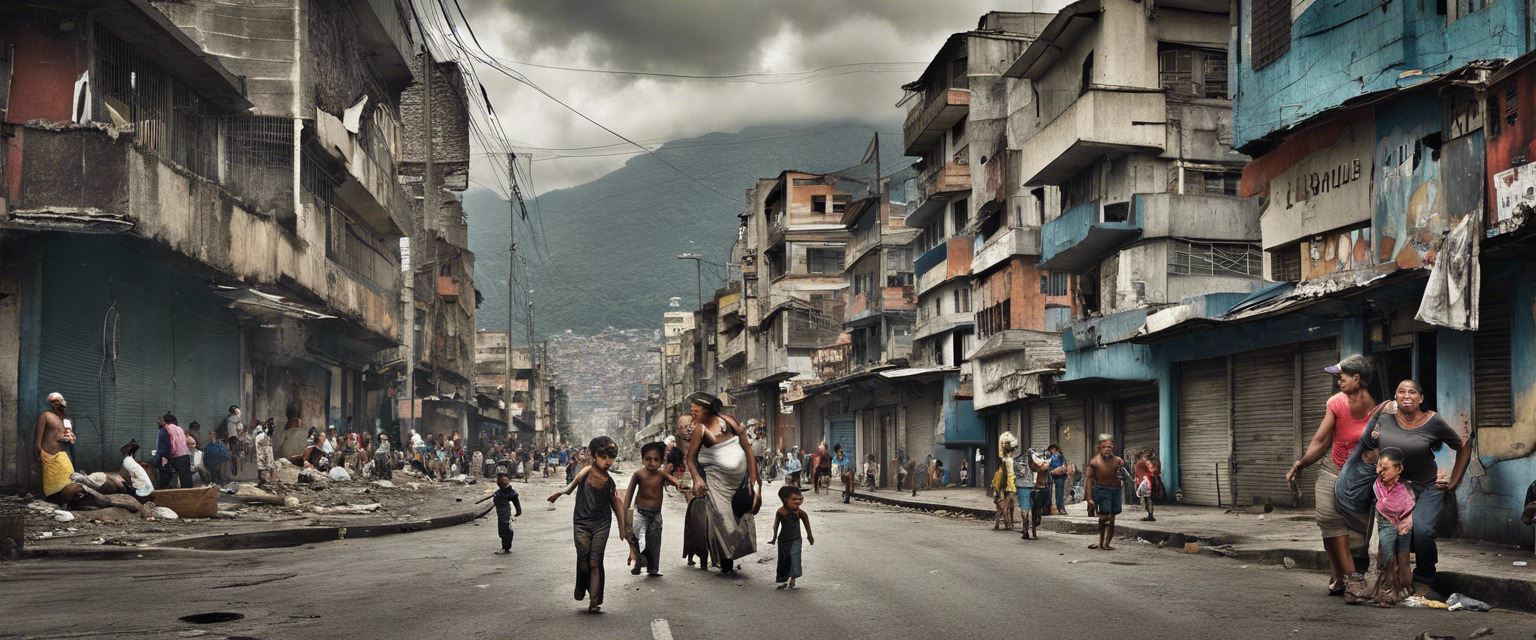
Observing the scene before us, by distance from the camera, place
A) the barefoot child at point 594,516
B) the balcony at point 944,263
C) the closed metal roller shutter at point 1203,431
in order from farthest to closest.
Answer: the balcony at point 944,263
the closed metal roller shutter at point 1203,431
the barefoot child at point 594,516

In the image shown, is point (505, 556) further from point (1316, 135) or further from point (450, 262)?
point (450, 262)

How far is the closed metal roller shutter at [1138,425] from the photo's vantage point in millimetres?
29359

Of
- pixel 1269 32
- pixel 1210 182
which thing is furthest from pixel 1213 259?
pixel 1269 32

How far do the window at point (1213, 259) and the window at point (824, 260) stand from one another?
4527 cm

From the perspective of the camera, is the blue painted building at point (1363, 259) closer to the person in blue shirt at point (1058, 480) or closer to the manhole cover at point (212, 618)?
the person in blue shirt at point (1058, 480)

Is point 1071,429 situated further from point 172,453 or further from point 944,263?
point 172,453

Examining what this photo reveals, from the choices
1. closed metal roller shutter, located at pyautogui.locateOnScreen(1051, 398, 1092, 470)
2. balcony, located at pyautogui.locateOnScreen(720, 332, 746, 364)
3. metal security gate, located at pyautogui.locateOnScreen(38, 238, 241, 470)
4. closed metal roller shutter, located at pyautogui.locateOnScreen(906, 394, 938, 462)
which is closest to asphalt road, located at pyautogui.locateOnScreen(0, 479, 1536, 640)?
metal security gate, located at pyautogui.locateOnScreen(38, 238, 241, 470)

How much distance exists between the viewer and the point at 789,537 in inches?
434

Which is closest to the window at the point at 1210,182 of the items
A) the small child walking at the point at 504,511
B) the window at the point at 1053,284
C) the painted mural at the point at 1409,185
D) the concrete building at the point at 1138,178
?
the concrete building at the point at 1138,178

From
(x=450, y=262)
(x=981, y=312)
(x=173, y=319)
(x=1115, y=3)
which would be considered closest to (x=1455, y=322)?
(x=1115, y=3)

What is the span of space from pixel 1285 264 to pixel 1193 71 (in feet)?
30.1

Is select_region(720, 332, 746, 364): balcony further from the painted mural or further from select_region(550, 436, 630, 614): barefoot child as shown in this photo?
select_region(550, 436, 630, 614): barefoot child

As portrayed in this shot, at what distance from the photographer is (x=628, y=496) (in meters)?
11.5

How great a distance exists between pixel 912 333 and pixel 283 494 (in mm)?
35683
